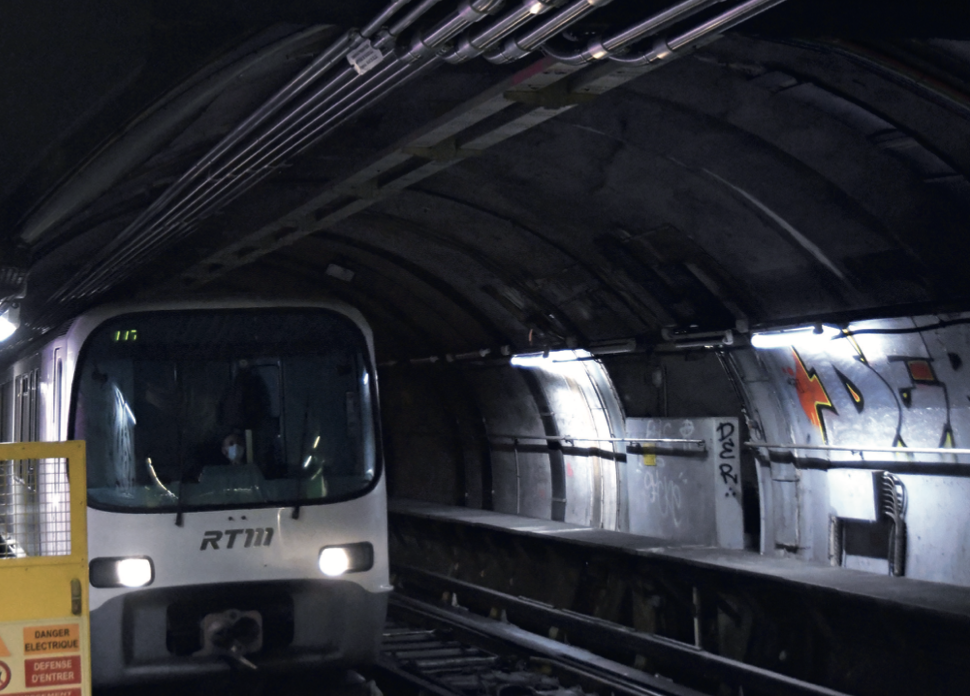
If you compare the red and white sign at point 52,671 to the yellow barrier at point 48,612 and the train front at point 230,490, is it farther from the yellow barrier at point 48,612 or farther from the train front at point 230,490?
the train front at point 230,490

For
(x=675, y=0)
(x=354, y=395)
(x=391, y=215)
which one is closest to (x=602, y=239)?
(x=391, y=215)

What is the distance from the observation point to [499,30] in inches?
174

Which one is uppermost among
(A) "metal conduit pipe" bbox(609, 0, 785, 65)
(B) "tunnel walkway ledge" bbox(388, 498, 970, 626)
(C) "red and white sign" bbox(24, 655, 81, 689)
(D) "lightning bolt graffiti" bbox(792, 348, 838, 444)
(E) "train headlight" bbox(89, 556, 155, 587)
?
(A) "metal conduit pipe" bbox(609, 0, 785, 65)

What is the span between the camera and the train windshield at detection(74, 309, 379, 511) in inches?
271

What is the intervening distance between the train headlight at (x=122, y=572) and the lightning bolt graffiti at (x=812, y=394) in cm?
497

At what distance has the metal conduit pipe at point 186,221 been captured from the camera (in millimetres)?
5734

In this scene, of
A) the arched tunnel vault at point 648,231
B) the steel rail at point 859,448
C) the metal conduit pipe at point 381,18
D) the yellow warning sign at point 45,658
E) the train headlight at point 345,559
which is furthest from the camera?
the steel rail at point 859,448

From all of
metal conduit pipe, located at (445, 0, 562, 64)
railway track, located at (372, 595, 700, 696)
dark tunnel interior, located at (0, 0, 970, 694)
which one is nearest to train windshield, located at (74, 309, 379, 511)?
dark tunnel interior, located at (0, 0, 970, 694)

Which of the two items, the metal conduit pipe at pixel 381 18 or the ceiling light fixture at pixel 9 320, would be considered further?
the ceiling light fixture at pixel 9 320

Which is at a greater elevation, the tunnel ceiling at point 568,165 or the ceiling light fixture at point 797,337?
the tunnel ceiling at point 568,165

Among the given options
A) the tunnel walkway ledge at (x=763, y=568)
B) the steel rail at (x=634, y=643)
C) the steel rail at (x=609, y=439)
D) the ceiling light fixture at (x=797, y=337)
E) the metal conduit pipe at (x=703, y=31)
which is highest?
the metal conduit pipe at (x=703, y=31)

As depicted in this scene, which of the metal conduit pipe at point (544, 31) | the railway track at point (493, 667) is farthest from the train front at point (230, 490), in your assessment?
the metal conduit pipe at point (544, 31)

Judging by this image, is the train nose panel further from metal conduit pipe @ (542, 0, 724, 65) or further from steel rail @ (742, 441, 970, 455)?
steel rail @ (742, 441, 970, 455)

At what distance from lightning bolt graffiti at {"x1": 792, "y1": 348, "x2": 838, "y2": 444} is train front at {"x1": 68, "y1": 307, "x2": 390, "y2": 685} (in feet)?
11.3
